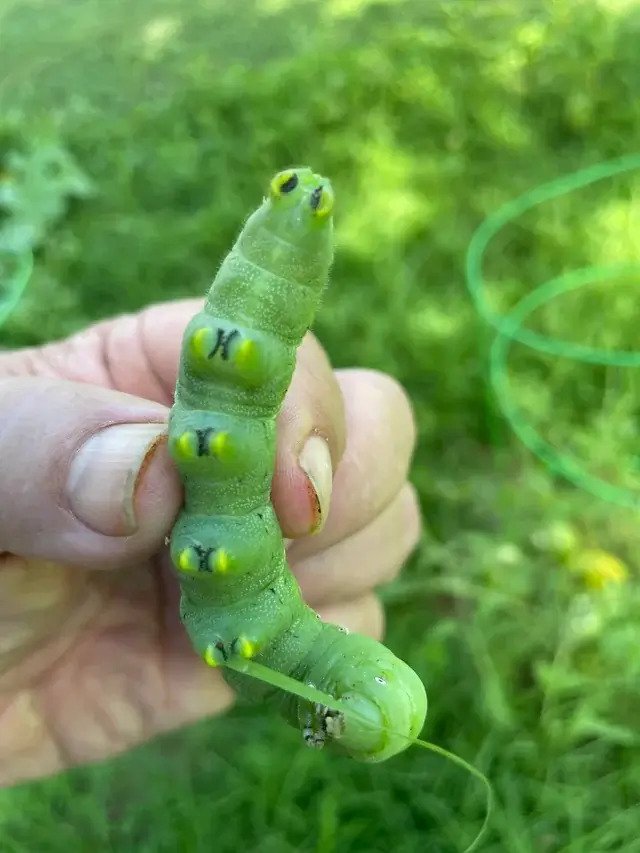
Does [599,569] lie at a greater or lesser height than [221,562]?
lesser

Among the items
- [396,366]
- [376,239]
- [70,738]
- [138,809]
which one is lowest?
[138,809]

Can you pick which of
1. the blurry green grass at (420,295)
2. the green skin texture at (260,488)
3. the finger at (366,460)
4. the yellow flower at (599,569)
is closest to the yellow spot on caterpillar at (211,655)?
the green skin texture at (260,488)

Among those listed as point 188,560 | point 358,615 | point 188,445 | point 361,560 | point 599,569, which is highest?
point 188,445

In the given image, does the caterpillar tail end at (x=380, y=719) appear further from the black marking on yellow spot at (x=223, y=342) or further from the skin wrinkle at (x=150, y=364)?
the skin wrinkle at (x=150, y=364)

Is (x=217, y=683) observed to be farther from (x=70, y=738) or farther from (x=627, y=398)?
(x=627, y=398)

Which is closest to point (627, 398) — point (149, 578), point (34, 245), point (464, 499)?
point (464, 499)

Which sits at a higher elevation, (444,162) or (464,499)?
(444,162)

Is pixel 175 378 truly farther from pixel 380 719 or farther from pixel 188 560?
pixel 380 719

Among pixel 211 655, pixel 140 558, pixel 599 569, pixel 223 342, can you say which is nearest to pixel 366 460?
pixel 140 558
